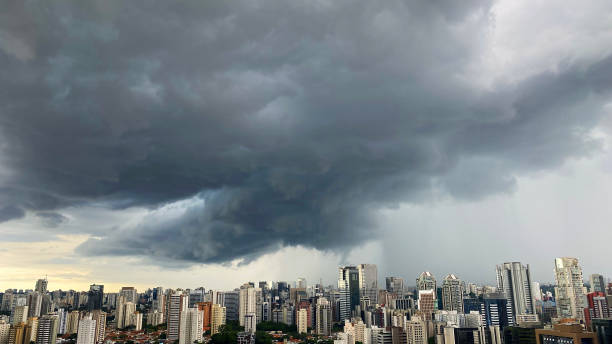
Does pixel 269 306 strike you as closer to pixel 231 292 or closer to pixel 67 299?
pixel 231 292

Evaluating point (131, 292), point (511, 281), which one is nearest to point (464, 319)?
point (511, 281)

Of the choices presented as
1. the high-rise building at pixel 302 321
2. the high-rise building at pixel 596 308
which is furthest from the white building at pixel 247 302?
the high-rise building at pixel 596 308

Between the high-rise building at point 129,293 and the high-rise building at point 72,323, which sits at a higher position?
the high-rise building at point 129,293

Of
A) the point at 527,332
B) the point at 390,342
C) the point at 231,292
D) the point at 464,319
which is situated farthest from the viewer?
the point at 231,292

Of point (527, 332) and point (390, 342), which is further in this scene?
point (390, 342)

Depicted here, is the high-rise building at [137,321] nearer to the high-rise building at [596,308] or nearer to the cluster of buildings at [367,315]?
the cluster of buildings at [367,315]

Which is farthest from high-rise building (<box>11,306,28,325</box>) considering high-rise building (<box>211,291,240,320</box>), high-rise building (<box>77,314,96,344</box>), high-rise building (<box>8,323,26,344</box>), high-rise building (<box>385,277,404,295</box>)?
high-rise building (<box>385,277,404,295</box>)

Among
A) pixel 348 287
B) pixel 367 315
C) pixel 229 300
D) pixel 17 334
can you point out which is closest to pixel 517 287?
pixel 367 315

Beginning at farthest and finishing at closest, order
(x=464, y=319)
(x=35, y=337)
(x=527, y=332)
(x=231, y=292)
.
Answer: (x=231, y=292) < (x=464, y=319) < (x=35, y=337) < (x=527, y=332)
